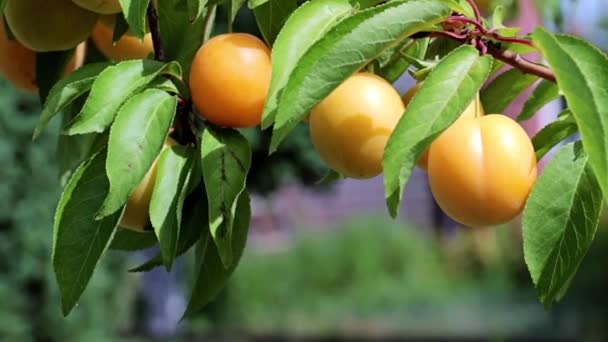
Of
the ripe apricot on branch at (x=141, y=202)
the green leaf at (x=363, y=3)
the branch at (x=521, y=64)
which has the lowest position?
the ripe apricot on branch at (x=141, y=202)

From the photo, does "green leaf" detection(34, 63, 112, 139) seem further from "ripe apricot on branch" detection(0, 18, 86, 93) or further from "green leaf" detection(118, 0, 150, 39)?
"ripe apricot on branch" detection(0, 18, 86, 93)

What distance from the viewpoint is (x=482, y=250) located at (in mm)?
7879

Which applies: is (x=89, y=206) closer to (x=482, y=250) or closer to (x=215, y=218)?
(x=215, y=218)

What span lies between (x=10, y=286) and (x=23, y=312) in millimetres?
87

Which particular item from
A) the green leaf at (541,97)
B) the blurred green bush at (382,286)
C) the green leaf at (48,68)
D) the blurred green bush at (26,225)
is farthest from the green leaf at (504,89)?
the blurred green bush at (382,286)

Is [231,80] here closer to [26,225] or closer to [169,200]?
[169,200]

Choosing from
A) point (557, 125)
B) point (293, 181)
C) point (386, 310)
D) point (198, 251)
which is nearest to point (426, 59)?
point (557, 125)

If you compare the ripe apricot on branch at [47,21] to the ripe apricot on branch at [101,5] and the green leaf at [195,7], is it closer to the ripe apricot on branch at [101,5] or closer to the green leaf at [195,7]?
the ripe apricot on branch at [101,5]

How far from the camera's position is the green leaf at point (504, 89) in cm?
79

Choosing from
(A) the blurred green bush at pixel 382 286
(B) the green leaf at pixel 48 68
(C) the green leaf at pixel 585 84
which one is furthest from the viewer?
(A) the blurred green bush at pixel 382 286

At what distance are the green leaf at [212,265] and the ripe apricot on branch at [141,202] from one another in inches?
2.1

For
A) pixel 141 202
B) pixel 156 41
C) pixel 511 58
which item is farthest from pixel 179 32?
pixel 511 58

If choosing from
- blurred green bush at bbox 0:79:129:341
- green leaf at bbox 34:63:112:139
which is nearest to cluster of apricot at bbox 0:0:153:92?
green leaf at bbox 34:63:112:139

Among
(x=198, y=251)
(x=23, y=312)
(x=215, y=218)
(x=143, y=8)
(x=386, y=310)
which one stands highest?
(x=143, y=8)
